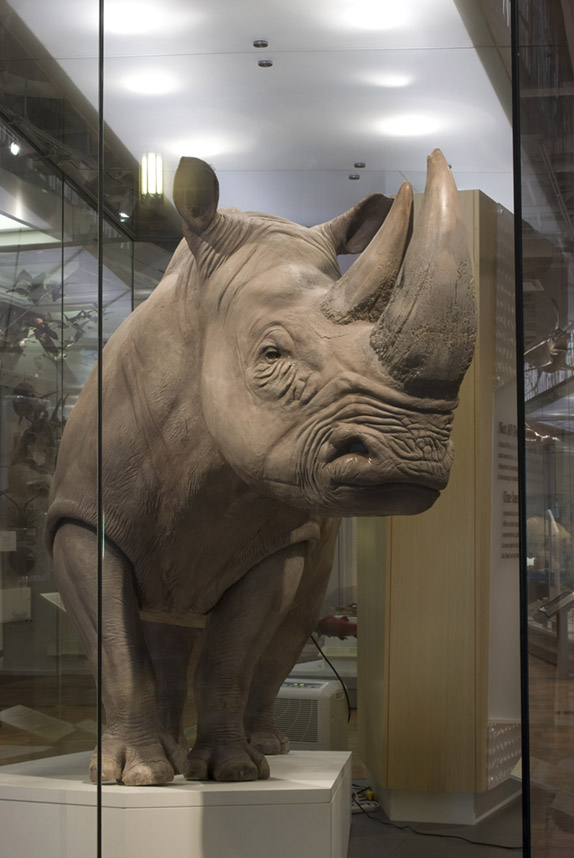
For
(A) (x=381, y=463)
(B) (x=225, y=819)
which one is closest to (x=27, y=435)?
(A) (x=381, y=463)

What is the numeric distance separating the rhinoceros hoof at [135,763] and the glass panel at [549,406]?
804 mm

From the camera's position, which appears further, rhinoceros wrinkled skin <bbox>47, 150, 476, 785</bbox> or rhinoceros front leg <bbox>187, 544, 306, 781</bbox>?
rhinoceros front leg <bbox>187, 544, 306, 781</bbox>

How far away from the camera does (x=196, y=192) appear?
71.4 inches

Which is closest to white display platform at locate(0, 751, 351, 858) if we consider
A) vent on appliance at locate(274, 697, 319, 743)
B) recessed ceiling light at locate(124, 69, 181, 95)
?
vent on appliance at locate(274, 697, 319, 743)

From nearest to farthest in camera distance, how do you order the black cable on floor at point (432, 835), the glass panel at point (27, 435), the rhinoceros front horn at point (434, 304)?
the glass panel at point (27, 435) → the rhinoceros front horn at point (434, 304) → the black cable on floor at point (432, 835)

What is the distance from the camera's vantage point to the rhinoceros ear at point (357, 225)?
6.46 feet

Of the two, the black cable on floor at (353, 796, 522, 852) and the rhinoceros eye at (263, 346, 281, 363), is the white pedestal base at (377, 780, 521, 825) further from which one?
the rhinoceros eye at (263, 346, 281, 363)

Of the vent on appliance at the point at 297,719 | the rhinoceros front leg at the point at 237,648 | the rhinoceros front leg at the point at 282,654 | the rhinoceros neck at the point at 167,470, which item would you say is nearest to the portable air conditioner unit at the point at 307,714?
the vent on appliance at the point at 297,719

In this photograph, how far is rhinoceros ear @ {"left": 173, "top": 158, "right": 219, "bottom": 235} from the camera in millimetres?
1795

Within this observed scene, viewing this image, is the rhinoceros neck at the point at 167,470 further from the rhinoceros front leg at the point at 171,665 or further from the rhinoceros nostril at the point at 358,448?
the rhinoceros nostril at the point at 358,448

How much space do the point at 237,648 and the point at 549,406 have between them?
38.0 inches

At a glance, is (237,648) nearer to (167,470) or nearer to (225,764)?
(225,764)

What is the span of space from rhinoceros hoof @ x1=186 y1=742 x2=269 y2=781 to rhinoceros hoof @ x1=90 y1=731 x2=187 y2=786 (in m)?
0.05

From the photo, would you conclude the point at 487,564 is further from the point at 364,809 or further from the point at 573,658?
the point at 573,658
